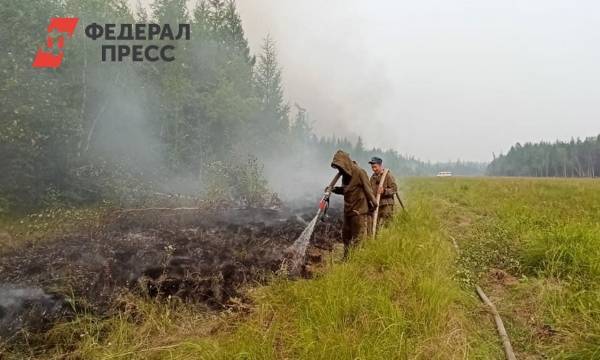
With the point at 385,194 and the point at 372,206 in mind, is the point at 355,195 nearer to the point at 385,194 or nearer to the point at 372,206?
the point at 372,206

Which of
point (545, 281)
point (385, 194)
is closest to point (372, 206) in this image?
point (385, 194)

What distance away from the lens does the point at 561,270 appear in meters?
4.74

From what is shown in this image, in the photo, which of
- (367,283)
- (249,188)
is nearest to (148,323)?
(367,283)

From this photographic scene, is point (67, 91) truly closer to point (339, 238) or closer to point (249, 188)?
point (249, 188)

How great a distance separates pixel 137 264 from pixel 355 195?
508cm

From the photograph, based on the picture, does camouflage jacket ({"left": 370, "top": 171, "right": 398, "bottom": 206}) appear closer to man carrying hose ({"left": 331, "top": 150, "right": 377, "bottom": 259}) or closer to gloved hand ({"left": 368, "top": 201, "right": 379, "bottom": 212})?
gloved hand ({"left": 368, "top": 201, "right": 379, "bottom": 212})

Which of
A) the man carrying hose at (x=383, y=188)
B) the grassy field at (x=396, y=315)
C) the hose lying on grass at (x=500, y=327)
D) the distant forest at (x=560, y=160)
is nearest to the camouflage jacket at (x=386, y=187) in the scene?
the man carrying hose at (x=383, y=188)

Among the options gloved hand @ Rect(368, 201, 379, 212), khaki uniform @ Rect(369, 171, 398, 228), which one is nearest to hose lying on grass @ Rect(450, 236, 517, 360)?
gloved hand @ Rect(368, 201, 379, 212)

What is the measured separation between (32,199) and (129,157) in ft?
24.7

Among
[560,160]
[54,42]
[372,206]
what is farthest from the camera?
[560,160]

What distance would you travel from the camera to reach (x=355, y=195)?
19.5 ft

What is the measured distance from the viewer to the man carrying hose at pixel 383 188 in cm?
782

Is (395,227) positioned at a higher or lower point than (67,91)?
lower

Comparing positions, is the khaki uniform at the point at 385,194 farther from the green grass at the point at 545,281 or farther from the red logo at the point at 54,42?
the red logo at the point at 54,42
